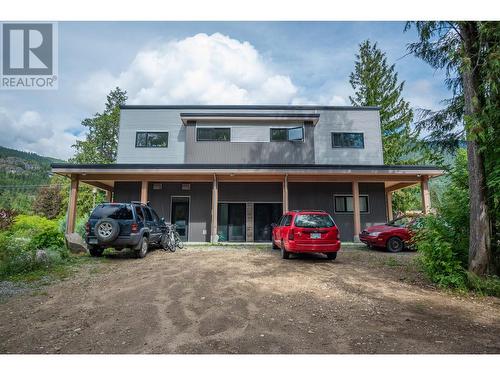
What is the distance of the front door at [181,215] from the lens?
1644 cm

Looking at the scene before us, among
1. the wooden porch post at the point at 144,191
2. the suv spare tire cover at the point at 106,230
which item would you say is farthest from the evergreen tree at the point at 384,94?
the suv spare tire cover at the point at 106,230

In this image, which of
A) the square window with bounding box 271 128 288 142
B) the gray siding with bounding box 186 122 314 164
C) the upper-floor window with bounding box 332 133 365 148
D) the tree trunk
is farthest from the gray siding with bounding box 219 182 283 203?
the tree trunk

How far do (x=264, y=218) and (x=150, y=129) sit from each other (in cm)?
979

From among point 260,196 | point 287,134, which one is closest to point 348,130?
point 287,134

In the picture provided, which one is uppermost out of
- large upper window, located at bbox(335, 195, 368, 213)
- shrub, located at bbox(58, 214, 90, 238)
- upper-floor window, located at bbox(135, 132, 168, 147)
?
upper-floor window, located at bbox(135, 132, 168, 147)

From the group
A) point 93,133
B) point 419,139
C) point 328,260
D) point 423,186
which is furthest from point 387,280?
point 93,133

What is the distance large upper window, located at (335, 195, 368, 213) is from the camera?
1678 centimetres

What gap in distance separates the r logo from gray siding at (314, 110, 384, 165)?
15040mm

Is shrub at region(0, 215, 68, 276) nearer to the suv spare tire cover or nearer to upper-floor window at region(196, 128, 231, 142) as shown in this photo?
the suv spare tire cover

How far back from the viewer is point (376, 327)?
3.75 meters

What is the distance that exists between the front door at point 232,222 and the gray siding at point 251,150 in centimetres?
293

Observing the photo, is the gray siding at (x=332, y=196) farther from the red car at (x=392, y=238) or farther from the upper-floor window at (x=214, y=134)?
the upper-floor window at (x=214, y=134)
